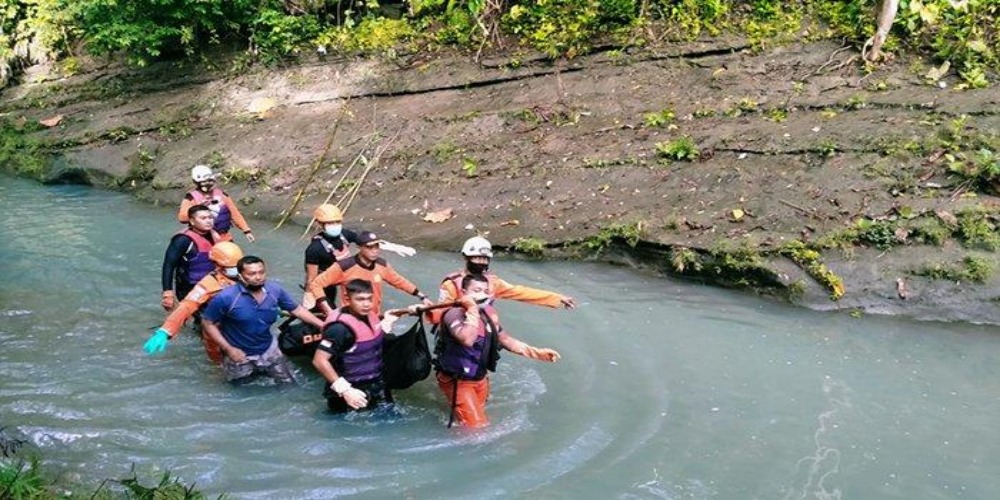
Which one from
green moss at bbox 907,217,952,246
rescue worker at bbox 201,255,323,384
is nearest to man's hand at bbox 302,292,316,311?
rescue worker at bbox 201,255,323,384

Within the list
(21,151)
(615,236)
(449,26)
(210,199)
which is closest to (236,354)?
(210,199)

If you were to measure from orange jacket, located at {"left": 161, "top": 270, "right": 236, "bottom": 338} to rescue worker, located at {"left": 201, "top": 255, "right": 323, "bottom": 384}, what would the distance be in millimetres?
147

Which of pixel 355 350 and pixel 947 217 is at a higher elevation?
pixel 947 217

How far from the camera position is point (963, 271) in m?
9.55

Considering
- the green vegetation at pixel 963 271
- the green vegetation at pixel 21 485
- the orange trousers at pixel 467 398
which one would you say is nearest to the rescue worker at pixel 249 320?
the orange trousers at pixel 467 398

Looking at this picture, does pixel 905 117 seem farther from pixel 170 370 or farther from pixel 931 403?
pixel 170 370

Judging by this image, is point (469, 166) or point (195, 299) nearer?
point (195, 299)

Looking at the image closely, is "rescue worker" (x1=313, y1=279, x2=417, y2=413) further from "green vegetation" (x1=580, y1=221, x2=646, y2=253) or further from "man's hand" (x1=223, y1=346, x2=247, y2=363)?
"green vegetation" (x1=580, y1=221, x2=646, y2=253)

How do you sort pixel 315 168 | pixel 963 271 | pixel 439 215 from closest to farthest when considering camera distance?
pixel 963 271 < pixel 439 215 < pixel 315 168

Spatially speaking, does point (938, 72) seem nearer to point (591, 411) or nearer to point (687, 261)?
point (687, 261)

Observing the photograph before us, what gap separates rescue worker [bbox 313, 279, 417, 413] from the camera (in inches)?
264

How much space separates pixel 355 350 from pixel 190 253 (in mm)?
2834

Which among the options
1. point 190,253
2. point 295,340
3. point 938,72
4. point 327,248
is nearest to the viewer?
point 295,340

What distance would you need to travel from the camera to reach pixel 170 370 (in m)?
8.46
